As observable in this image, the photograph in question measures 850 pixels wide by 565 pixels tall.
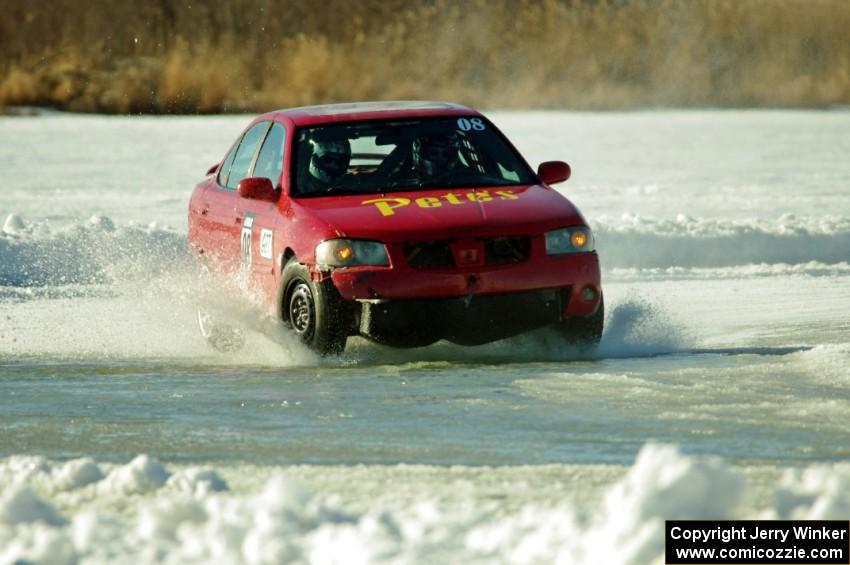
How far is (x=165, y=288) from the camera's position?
36.9 feet

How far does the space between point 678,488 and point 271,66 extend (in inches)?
1269

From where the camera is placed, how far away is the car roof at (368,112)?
9797mm

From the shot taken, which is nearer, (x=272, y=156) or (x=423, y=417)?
(x=423, y=417)

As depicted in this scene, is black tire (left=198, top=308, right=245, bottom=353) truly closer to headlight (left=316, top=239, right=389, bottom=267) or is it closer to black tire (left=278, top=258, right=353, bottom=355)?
black tire (left=278, top=258, right=353, bottom=355)

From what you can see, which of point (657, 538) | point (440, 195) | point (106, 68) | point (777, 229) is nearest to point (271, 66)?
point (106, 68)

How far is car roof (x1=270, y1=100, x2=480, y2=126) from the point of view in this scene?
9797 millimetres

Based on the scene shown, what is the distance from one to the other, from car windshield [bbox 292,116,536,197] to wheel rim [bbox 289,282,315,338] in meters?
0.64

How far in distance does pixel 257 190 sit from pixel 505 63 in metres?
28.8

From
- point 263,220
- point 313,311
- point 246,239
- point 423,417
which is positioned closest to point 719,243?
point 246,239

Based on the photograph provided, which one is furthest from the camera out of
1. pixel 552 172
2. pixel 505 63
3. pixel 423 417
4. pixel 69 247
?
pixel 505 63

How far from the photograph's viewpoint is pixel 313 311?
8812mm

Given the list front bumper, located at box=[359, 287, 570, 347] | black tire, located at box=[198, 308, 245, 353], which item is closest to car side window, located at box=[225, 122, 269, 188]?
black tire, located at box=[198, 308, 245, 353]

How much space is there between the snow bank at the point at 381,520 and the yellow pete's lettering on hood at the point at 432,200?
10.8ft

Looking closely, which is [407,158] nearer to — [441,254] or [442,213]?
[442,213]
